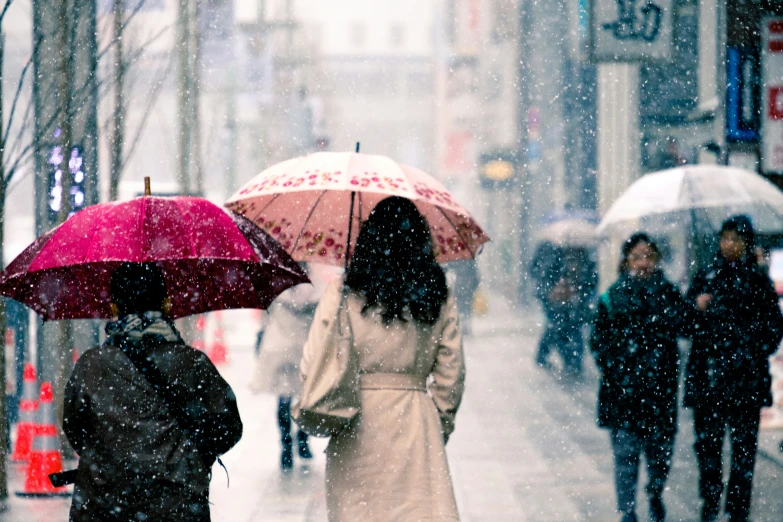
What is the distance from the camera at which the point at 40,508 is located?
696 cm

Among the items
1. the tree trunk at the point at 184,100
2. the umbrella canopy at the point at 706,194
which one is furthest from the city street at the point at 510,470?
the tree trunk at the point at 184,100

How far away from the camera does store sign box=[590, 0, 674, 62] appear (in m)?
11.5

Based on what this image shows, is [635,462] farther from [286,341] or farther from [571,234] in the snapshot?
[571,234]

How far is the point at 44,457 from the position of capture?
7.44 m

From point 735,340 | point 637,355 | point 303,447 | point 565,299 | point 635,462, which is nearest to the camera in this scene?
point 637,355

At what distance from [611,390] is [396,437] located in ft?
7.35

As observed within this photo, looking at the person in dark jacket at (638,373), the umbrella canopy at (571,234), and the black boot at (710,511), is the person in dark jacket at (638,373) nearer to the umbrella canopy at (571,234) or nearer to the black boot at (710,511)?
the black boot at (710,511)

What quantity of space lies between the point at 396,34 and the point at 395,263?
148826mm

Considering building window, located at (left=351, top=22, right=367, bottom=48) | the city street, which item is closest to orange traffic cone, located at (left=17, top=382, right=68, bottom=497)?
the city street

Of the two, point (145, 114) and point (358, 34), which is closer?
point (145, 114)

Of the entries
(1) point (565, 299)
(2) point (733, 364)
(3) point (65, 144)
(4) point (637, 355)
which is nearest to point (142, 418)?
(4) point (637, 355)

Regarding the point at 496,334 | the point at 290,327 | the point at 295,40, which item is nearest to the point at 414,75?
the point at 295,40

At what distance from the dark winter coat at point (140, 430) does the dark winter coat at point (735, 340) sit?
147 inches

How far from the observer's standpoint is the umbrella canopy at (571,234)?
16.0 meters
